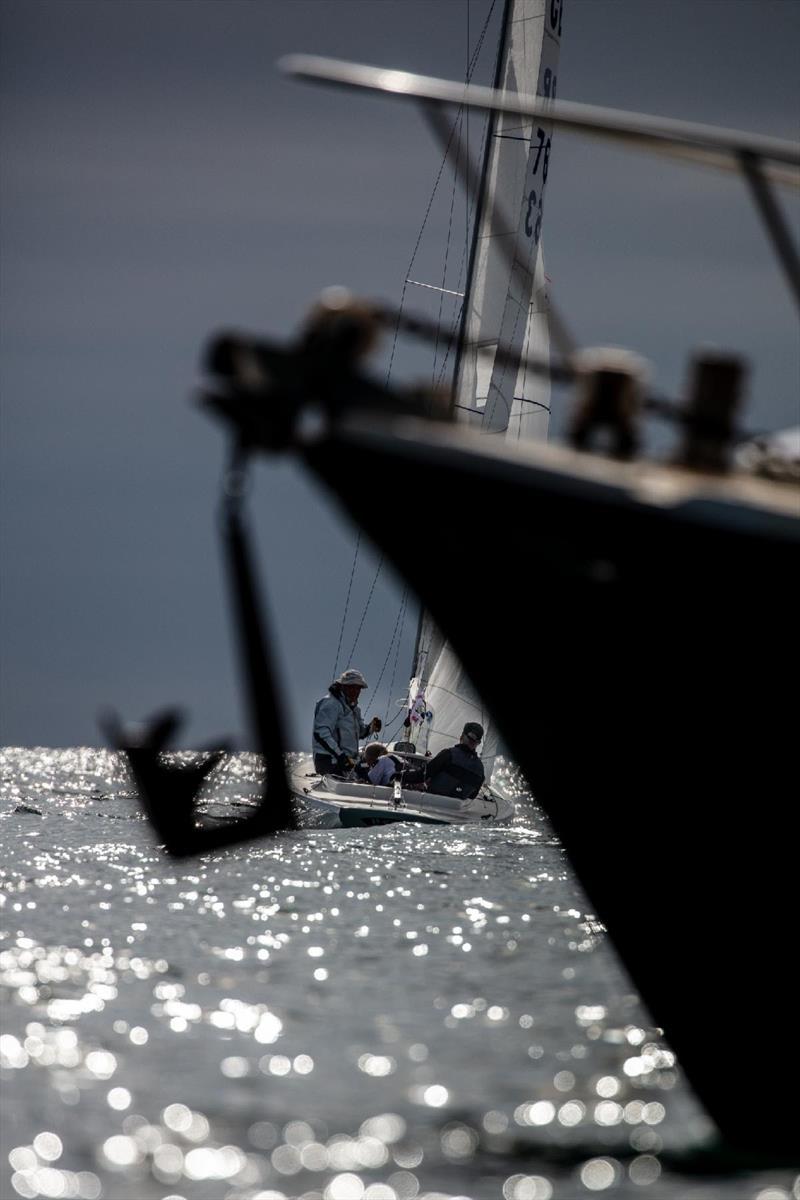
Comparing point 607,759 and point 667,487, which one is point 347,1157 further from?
point 667,487

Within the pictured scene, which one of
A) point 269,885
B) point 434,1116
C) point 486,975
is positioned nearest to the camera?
point 434,1116

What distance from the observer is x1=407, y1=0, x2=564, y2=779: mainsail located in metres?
33.1

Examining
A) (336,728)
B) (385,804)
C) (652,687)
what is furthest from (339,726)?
(652,687)

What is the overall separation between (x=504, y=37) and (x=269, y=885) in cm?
2298

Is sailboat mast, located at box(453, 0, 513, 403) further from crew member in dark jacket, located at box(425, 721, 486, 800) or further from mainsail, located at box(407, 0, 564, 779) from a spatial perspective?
crew member in dark jacket, located at box(425, 721, 486, 800)

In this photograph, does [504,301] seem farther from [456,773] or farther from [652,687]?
[652,687]

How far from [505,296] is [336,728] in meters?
11.6

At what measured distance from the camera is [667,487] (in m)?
6.63

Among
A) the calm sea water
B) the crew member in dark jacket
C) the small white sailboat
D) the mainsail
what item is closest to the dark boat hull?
the calm sea water

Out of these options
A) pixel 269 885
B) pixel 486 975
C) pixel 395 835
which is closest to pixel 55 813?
pixel 395 835

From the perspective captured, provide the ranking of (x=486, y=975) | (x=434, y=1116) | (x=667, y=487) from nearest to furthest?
(x=667, y=487) < (x=434, y=1116) < (x=486, y=975)

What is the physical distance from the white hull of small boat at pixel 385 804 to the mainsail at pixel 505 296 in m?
3.26

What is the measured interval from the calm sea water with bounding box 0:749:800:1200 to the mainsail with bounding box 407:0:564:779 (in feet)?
48.4

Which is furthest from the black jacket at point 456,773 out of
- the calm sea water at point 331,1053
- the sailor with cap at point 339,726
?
the calm sea water at point 331,1053
